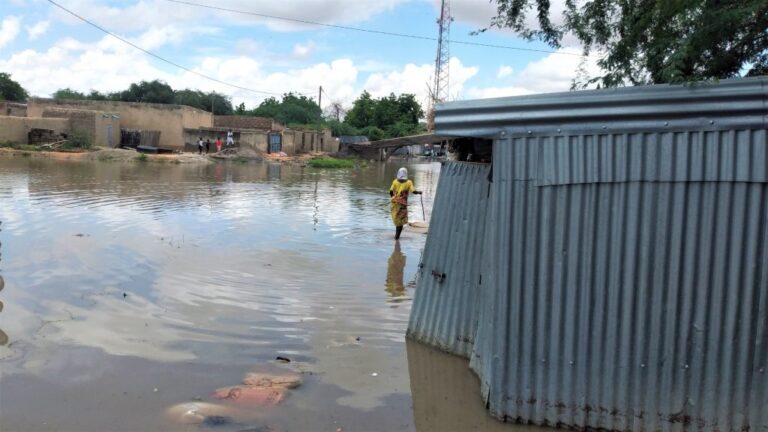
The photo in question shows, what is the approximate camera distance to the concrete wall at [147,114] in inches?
1628

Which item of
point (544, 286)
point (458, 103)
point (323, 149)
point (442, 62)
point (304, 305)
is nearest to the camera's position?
point (544, 286)

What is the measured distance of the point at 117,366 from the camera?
16.7 ft

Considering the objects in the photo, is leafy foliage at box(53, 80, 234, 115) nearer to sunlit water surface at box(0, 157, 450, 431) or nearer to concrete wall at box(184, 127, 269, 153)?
concrete wall at box(184, 127, 269, 153)

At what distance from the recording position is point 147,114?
41.7 m

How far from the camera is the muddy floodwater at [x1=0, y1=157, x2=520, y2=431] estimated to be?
4410 mm

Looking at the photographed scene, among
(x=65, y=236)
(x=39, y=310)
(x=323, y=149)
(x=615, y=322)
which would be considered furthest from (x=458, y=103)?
(x=323, y=149)

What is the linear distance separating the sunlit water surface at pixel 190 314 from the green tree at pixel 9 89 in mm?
56763

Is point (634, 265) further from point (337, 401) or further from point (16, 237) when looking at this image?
point (16, 237)

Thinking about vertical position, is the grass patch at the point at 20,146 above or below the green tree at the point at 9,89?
below

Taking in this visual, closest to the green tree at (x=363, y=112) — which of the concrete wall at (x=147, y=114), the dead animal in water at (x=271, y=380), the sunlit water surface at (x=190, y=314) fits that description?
the concrete wall at (x=147, y=114)

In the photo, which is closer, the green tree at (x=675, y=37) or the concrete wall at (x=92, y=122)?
the green tree at (x=675, y=37)

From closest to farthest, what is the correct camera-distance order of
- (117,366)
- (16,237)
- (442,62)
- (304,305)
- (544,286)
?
(544,286) < (117,366) < (304,305) < (16,237) < (442,62)

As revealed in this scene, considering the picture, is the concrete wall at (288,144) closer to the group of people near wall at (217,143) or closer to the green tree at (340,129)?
the group of people near wall at (217,143)

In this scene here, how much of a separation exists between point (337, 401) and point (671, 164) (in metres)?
2.85
